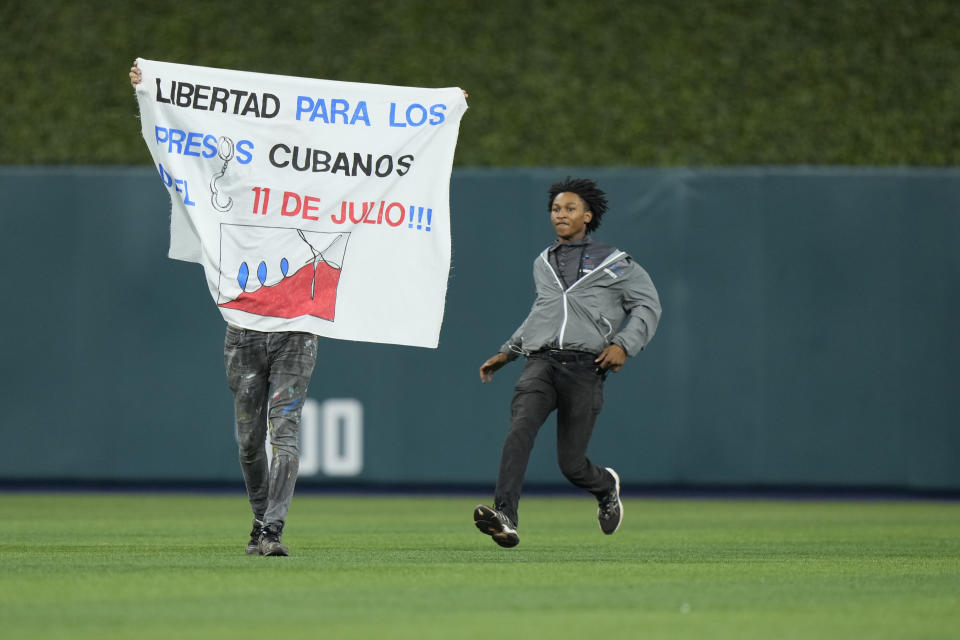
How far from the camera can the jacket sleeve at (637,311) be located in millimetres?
9172

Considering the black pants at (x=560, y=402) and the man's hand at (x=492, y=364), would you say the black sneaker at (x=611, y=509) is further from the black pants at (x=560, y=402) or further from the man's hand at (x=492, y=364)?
the man's hand at (x=492, y=364)

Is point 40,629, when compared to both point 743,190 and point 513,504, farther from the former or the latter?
point 743,190

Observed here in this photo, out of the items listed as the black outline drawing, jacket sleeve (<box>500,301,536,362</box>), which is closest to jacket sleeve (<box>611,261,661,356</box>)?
jacket sleeve (<box>500,301,536,362</box>)

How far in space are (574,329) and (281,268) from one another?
1.73 metres

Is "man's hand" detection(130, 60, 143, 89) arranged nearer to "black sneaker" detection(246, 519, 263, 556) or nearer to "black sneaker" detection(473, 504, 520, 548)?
"black sneaker" detection(246, 519, 263, 556)

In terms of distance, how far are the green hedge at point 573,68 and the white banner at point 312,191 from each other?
8.91 meters

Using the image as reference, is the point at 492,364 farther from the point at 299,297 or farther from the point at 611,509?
the point at 299,297

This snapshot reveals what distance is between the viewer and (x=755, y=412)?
594 inches

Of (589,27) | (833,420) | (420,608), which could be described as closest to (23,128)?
(589,27)

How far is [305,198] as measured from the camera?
29.5 feet

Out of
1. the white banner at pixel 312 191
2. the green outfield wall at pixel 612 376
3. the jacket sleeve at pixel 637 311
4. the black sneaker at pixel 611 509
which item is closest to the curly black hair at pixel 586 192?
the jacket sleeve at pixel 637 311

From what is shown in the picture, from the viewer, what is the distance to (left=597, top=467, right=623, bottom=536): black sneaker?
32.9 ft

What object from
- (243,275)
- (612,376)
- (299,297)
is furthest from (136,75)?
(612,376)

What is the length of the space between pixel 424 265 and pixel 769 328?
6667mm
